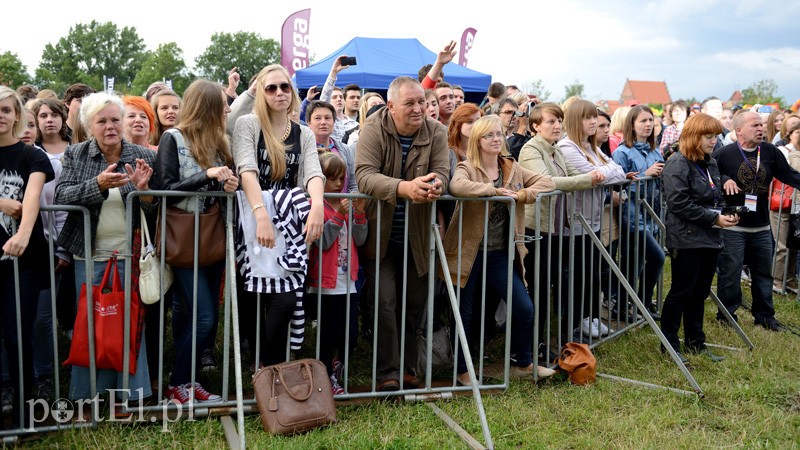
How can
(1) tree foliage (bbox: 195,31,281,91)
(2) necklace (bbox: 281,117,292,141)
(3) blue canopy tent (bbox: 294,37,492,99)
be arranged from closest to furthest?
1. (2) necklace (bbox: 281,117,292,141)
2. (3) blue canopy tent (bbox: 294,37,492,99)
3. (1) tree foliage (bbox: 195,31,281,91)

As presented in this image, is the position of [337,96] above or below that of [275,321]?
above

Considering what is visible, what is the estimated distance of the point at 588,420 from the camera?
429 centimetres

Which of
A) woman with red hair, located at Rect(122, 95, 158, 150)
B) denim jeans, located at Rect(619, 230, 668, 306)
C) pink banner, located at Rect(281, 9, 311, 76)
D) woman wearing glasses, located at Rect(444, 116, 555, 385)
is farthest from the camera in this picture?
pink banner, located at Rect(281, 9, 311, 76)

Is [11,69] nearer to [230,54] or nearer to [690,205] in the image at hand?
[230,54]

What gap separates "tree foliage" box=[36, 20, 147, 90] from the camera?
283ft

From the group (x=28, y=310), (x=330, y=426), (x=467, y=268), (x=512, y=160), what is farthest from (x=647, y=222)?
(x=28, y=310)

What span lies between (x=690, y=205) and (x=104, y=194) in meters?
4.26

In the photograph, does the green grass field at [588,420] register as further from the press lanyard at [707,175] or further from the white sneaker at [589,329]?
the press lanyard at [707,175]

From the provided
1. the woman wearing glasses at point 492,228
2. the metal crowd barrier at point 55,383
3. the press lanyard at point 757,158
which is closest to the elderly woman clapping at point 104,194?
the metal crowd barrier at point 55,383

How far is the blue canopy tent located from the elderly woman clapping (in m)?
10.2

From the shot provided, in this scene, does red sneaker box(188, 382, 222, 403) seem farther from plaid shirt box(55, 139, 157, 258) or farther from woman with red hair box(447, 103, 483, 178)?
woman with red hair box(447, 103, 483, 178)

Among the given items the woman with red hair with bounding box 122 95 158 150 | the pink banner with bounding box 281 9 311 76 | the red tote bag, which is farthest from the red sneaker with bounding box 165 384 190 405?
the pink banner with bounding box 281 9 311 76

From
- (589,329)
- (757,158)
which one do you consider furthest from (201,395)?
(757,158)

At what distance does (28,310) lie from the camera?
388cm
